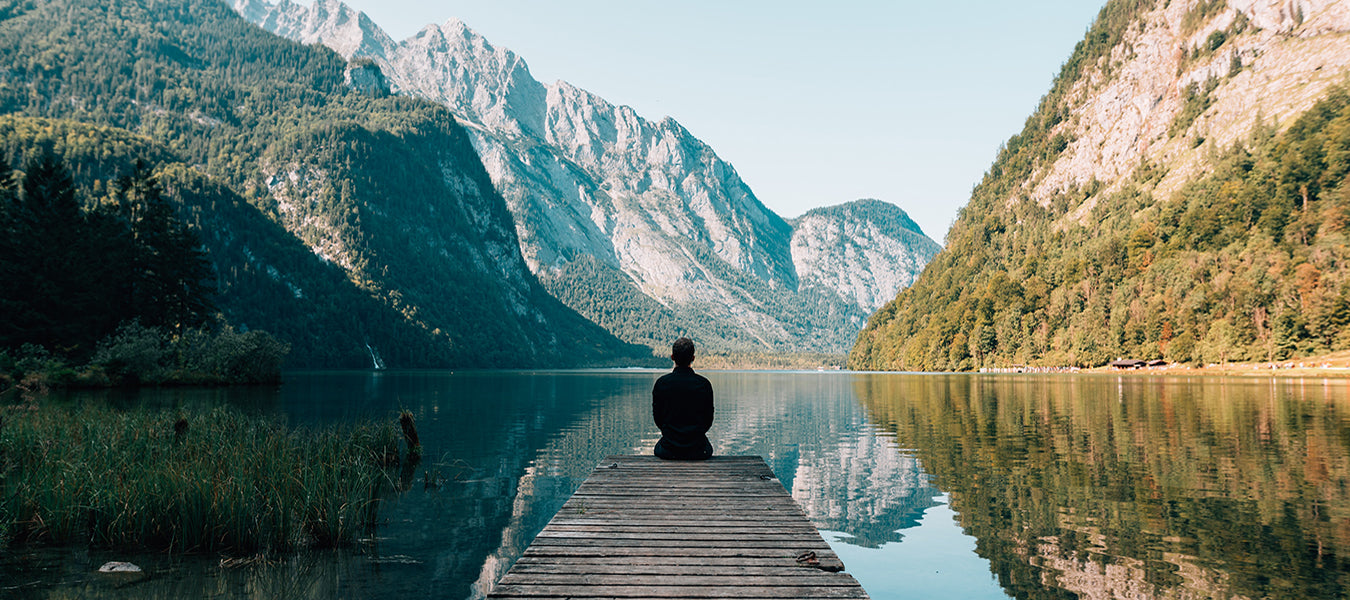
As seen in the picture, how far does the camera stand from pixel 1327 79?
15188 cm

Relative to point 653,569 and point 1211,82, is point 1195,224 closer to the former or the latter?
point 1211,82

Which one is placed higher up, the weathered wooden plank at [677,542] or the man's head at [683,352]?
the man's head at [683,352]

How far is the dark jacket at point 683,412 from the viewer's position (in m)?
14.6

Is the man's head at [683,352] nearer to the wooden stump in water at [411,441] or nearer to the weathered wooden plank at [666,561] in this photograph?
the weathered wooden plank at [666,561]

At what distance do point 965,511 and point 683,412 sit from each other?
8.84m

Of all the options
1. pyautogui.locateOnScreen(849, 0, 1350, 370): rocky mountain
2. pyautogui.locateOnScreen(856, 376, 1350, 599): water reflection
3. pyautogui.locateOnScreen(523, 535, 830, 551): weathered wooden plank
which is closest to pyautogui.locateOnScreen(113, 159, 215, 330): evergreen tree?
pyautogui.locateOnScreen(856, 376, 1350, 599): water reflection

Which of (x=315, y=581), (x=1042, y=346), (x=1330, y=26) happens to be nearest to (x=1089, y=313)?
(x=1042, y=346)

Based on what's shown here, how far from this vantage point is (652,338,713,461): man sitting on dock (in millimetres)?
14609

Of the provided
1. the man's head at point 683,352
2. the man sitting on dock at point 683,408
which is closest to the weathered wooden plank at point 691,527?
the man sitting on dock at point 683,408

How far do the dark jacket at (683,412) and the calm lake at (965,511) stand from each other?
4024mm

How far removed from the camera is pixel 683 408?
50.1ft

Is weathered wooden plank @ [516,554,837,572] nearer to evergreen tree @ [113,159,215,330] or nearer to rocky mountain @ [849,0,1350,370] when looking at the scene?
evergreen tree @ [113,159,215,330]

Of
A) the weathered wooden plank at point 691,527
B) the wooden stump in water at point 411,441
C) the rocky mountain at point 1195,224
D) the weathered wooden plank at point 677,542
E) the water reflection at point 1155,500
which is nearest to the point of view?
the weathered wooden plank at point 677,542

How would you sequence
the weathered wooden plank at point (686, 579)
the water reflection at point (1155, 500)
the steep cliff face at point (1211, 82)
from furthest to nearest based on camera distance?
the steep cliff face at point (1211, 82) → the water reflection at point (1155, 500) → the weathered wooden plank at point (686, 579)
